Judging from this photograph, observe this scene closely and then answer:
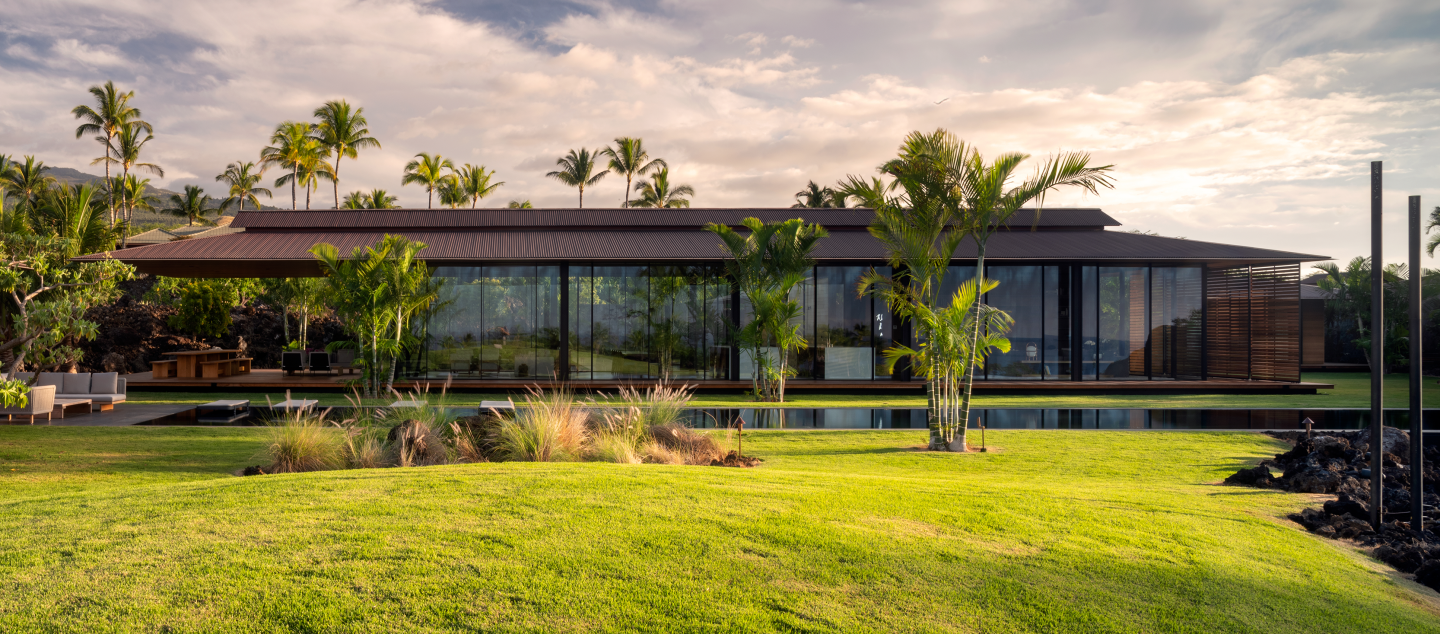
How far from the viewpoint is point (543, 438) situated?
709 cm

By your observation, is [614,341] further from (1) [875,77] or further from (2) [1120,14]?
(2) [1120,14]

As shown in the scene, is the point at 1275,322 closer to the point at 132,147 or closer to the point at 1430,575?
the point at 1430,575

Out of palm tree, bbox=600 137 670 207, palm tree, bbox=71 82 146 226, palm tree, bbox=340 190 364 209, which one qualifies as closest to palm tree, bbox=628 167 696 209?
palm tree, bbox=600 137 670 207

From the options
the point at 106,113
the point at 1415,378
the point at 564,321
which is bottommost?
the point at 1415,378

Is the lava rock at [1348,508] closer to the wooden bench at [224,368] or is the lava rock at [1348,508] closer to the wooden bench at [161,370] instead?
the wooden bench at [224,368]

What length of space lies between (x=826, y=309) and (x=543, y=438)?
35.8ft

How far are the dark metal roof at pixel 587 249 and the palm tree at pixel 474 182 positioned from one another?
80.4 ft

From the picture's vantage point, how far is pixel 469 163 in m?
41.5

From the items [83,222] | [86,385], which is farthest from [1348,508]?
[83,222]

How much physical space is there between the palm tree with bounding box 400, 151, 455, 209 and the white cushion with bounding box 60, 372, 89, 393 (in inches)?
1163

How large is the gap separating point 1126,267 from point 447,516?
17781mm

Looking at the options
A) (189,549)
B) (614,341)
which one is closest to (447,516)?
(189,549)

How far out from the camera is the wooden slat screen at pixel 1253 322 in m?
16.6

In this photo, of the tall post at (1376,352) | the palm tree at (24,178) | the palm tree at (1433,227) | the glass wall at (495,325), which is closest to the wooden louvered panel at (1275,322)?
the tall post at (1376,352)
